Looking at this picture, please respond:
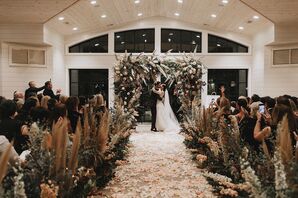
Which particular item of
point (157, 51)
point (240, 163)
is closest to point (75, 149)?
point (240, 163)

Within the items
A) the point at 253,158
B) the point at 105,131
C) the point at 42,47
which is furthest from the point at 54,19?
the point at 253,158

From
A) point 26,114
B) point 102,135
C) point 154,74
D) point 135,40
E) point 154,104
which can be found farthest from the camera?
point 135,40

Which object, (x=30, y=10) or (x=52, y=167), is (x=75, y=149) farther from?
(x=30, y=10)

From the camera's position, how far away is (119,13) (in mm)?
13148

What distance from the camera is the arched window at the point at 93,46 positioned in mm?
15055

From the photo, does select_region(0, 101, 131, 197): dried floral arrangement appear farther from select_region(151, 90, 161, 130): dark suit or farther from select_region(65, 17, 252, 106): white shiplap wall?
select_region(65, 17, 252, 106): white shiplap wall

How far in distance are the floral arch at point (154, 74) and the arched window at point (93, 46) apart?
7.92 ft

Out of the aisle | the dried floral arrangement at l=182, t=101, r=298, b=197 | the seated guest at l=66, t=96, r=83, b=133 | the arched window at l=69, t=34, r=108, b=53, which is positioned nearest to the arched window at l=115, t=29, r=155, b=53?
the arched window at l=69, t=34, r=108, b=53

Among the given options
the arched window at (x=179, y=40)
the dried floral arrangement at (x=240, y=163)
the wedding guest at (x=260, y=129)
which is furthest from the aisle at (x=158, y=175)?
the arched window at (x=179, y=40)

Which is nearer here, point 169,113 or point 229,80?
point 169,113

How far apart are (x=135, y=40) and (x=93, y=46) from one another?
62.8 inches

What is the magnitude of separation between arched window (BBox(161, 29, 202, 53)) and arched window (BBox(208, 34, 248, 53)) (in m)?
0.45

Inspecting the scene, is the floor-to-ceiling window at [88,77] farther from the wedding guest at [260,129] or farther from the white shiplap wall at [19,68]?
the wedding guest at [260,129]

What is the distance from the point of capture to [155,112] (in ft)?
40.8
